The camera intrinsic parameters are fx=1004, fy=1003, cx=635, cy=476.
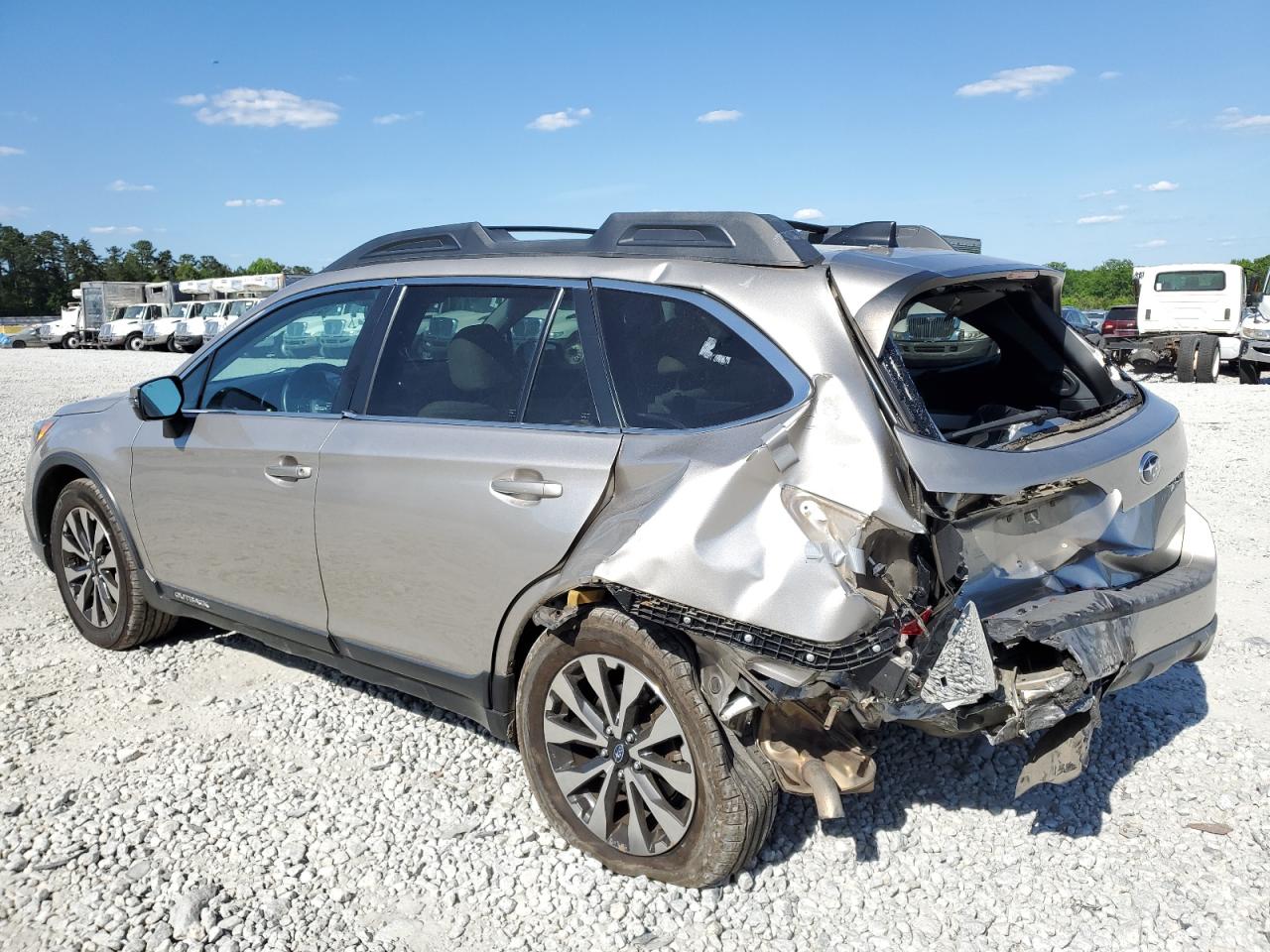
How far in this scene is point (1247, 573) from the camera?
5742 mm

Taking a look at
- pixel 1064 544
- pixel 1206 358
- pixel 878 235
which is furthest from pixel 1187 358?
pixel 1064 544

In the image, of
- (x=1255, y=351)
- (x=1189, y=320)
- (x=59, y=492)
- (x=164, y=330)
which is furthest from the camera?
(x=164, y=330)

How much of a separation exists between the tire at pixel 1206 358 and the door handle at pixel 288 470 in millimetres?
18800

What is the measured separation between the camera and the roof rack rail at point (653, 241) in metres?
2.89

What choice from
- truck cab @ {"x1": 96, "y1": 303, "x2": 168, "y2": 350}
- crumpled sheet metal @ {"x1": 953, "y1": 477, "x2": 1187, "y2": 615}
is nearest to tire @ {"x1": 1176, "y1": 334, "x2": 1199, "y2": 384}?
crumpled sheet metal @ {"x1": 953, "y1": 477, "x2": 1187, "y2": 615}

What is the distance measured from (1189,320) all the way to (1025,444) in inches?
764

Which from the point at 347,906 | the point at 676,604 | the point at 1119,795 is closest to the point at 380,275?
the point at 676,604

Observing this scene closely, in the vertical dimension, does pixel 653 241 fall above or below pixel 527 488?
above

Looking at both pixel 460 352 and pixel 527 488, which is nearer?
pixel 527 488

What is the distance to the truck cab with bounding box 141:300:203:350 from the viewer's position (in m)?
37.4

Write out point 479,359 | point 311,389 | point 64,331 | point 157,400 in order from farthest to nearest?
point 64,331 < point 157,400 < point 311,389 < point 479,359

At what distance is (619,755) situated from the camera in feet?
9.52

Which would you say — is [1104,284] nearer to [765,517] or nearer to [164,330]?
[164,330]

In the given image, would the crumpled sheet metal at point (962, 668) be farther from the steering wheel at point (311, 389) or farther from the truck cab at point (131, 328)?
the truck cab at point (131, 328)
